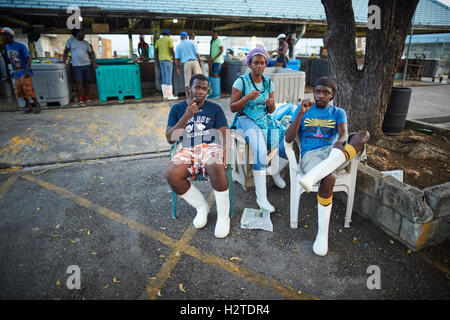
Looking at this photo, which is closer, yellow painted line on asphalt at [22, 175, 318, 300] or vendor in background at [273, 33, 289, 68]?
yellow painted line on asphalt at [22, 175, 318, 300]

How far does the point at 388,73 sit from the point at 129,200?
13.7 feet

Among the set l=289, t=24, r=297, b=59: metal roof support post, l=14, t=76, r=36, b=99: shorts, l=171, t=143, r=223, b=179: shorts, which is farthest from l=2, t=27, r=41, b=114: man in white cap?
l=289, t=24, r=297, b=59: metal roof support post

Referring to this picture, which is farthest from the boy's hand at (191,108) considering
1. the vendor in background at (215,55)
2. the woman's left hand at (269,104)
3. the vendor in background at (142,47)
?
the vendor in background at (142,47)

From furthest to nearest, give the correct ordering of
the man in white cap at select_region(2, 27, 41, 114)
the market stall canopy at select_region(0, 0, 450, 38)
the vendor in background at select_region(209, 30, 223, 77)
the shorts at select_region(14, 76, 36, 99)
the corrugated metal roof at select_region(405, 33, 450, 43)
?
the corrugated metal roof at select_region(405, 33, 450, 43), the vendor in background at select_region(209, 30, 223, 77), the market stall canopy at select_region(0, 0, 450, 38), the shorts at select_region(14, 76, 36, 99), the man in white cap at select_region(2, 27, 41, 114)

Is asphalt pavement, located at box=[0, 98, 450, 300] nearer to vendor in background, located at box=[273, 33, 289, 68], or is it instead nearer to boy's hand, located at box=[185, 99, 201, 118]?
boy's hand, located at box=[185, 99, 201, 118]

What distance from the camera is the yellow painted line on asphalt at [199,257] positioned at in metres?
2.28

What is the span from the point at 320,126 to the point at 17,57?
7.06 metres

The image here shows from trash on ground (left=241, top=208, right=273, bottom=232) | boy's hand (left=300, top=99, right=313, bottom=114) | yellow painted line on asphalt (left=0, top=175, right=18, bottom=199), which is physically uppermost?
boy's hand (left=300, top=99, right=313, bottom=114)

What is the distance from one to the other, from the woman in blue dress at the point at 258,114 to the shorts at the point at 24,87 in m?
5.92

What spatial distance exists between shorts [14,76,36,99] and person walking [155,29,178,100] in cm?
356

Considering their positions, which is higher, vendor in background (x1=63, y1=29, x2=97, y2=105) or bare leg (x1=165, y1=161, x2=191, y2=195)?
vendor in background (x1=63, y1=29, x2=97, y2=105)

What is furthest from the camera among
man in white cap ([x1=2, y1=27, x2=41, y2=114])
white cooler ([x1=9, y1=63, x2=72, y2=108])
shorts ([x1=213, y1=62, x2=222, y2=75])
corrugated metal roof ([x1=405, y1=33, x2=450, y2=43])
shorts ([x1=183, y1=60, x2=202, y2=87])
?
corrugated metal roof ([x1=405, y1=33, x2=450, y2=43])

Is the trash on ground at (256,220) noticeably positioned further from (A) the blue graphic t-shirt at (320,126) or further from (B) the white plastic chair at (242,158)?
(A) the blue graphic t-shirt at (320,126)

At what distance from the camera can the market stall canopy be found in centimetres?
912
